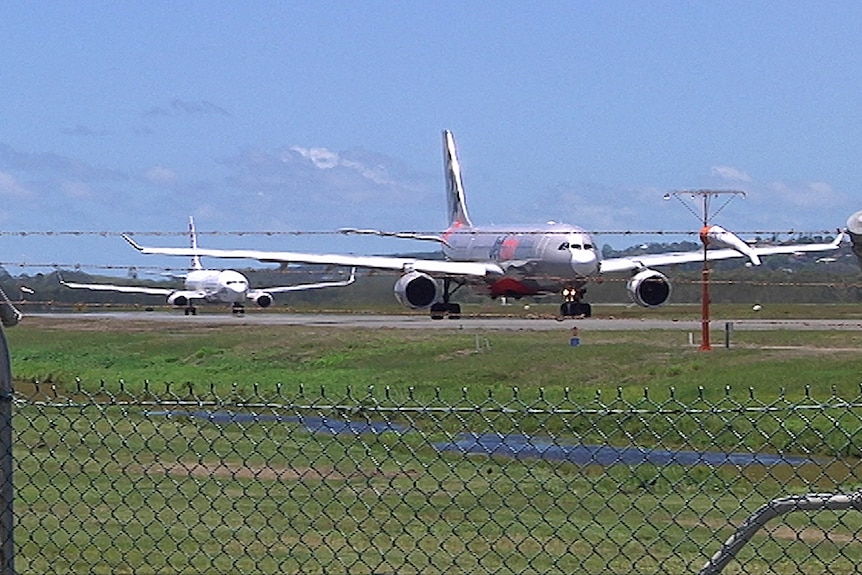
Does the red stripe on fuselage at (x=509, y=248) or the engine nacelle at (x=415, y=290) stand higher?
the red stripe on fuselage at (x=509, y=248)

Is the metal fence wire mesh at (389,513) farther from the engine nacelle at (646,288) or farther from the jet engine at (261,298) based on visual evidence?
the jet engine at (261,298)

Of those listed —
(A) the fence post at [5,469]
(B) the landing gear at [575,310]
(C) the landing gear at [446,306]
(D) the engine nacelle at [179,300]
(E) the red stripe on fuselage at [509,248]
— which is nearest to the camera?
(A) the fence post at [5,469]

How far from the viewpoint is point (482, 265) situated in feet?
167

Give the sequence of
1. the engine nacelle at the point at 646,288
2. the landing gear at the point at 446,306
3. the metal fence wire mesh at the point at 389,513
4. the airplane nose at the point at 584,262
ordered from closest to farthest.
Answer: the metal fence wire mesh at the point at 389,513
the engine nacelle at the point at 646,288
the airplane nose at the point at 584,262
the landing gear at the point at 446,306

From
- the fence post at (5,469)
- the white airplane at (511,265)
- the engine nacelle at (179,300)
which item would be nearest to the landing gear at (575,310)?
the white airplane at (511,265)

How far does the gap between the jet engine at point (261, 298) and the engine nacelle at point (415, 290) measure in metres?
32.0

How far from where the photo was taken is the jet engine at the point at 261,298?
7669 cm

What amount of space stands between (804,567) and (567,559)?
4.51 feet

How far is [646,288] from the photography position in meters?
42.7

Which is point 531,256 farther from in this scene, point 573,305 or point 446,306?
point 573,305

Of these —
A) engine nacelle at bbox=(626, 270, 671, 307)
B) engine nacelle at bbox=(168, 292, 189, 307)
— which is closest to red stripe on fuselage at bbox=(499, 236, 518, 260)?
engine nacelle at bbox=(626, 270, 671, 307)

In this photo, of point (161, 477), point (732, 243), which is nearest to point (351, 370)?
point (732, 243)

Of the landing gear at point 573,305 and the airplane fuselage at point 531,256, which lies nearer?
the landing gear at point 573,305

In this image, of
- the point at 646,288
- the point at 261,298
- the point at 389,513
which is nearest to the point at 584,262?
the point at 646,288
